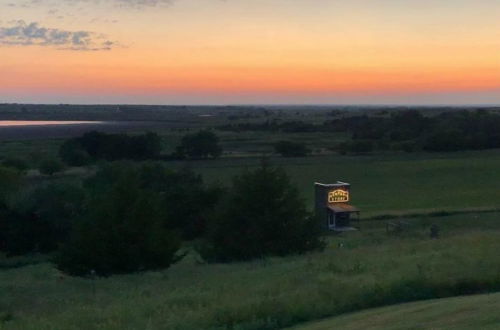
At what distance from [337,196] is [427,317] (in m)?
27.6

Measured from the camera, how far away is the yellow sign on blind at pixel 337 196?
3978 cm

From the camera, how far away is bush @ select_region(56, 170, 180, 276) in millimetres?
24578

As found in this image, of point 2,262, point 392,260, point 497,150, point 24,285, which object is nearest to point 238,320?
point 392,260

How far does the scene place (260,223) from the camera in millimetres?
26656

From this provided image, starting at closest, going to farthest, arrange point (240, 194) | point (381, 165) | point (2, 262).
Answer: point (240, 194), point (2, 262), point (381, 165)

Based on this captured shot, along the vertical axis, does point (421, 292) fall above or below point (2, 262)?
above

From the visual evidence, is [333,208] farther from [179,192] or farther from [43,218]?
[43,218]

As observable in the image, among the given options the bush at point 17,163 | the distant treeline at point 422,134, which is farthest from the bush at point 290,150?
the bush at point 17,163

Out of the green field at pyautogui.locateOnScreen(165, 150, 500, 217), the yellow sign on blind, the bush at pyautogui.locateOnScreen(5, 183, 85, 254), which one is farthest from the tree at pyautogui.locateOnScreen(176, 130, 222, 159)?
the yellow sign on blind

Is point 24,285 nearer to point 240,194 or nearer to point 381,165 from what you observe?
point 240,194

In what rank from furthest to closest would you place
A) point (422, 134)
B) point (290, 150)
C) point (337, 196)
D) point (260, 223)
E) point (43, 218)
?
point (422, 134)
point (290, 150)
point (43, 218)
point (337, 196)
point (260, 223)

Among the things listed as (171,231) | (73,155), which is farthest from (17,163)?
(171,231)

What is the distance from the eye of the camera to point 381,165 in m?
79.7

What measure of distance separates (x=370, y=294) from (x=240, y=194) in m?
11.4
